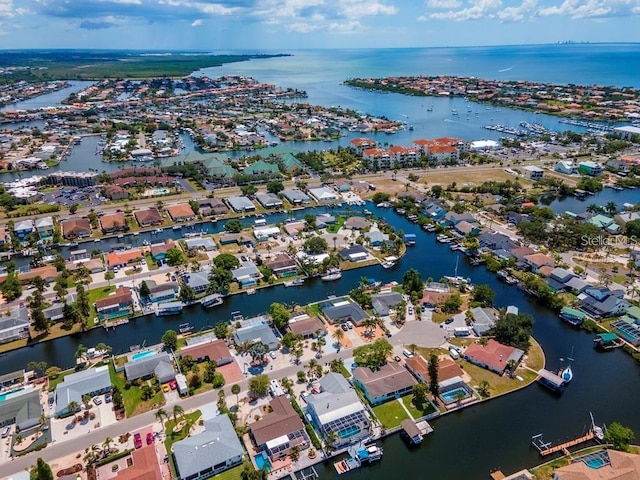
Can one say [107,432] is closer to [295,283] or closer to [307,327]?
[307,327]

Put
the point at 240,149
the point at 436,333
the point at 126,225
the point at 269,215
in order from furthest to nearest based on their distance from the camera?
the point at 240,149 → the point at 269,215 → the point at 126,225 → the point at 436,333

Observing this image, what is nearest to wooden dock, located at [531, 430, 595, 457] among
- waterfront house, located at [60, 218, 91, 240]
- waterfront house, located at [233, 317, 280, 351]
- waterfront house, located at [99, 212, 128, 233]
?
waterfront house, located at [233, 317, 280, 351]

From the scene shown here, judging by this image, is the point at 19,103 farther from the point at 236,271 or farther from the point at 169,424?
the point at 169,424

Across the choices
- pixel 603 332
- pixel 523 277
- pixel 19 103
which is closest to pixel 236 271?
pixel 523 277

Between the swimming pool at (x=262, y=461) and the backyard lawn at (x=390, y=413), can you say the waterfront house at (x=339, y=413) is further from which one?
the swimming pool at (x=262, y=461)

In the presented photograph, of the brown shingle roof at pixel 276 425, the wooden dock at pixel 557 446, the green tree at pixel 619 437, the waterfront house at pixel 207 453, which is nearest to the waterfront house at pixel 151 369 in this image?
the waterfront house at pixel 207 453

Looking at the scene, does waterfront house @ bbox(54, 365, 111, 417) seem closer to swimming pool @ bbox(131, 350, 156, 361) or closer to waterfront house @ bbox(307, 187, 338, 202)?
swimming pool @ bbox(131, 350, 156, 361)

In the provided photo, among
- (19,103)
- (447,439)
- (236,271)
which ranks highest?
(19,103)
